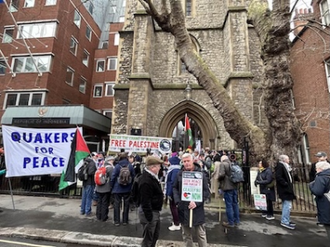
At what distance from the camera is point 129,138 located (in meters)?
10.1

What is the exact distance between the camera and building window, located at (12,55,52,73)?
16.6 m

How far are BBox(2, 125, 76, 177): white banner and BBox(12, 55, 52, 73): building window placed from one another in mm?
12398

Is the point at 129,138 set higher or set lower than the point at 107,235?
higher

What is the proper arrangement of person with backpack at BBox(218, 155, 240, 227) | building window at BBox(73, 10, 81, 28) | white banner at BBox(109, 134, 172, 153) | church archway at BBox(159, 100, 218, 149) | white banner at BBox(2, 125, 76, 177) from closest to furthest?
person with backpack at BBox(218, 155, 240, 227), white banner at BBox(2, 125, 76, 177), white banner at BBox(109, 134, 172, 153), church archway at BBox(159, 100, 218, 149), building window at BBox(73, 10, 81, 28)

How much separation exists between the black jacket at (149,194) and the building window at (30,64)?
16923 mm

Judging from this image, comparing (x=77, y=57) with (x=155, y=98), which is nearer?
(x=155, y=98)

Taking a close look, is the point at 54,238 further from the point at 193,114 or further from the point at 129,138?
the point at 193,114

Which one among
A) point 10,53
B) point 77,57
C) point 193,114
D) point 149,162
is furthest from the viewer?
point 77,57

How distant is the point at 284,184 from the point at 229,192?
1.35m

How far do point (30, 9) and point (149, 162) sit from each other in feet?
69.3

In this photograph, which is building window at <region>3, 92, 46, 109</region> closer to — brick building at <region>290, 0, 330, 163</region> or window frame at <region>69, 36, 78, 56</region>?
window frame at <region>69, 36, 78, 56</region>

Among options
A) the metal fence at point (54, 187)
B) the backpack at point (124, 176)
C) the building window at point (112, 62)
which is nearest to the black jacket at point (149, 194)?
the backpack at point (124, 176)

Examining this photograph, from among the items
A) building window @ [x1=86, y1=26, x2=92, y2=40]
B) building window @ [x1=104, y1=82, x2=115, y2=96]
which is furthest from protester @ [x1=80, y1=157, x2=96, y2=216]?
building window @ [x1=86, y1=26, x2=92, y2=40]

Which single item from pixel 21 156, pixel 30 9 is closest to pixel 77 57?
pixel 30 9
